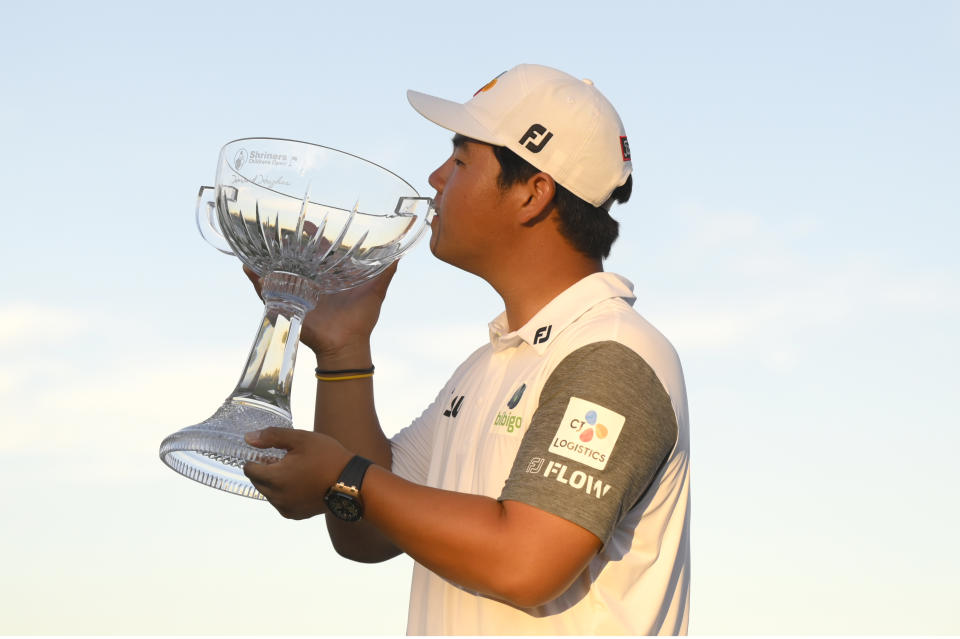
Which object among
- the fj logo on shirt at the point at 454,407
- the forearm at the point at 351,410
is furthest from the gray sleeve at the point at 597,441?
the forearm at the point at 351,410

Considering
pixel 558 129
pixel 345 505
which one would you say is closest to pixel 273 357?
pixel 345 505

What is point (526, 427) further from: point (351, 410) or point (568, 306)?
point (351, 410)

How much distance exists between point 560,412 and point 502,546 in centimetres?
37

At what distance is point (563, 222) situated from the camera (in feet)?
11.4

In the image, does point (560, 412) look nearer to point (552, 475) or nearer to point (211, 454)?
point (552, 475)

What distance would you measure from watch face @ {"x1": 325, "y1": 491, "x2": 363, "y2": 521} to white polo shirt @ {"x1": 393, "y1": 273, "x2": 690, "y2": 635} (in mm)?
363

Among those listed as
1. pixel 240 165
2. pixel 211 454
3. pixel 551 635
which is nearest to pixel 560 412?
pixel 551 635

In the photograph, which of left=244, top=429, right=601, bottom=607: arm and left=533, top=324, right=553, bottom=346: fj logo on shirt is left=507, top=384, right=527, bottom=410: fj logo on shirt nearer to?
left=533, top=324, right=553, bottom=346: fj logo on shirt

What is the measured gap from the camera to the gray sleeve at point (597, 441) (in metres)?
2.63

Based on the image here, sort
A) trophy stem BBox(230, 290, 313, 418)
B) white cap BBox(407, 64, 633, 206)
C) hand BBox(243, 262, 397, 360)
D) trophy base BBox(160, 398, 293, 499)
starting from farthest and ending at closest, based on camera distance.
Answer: hand BBox(243, 262, 397, 360), white cap BBox(407, 64, 633, 206), trophy stem BBox(230, 290, 313, 418), trophy base BBox(160, 398, 293, 499)

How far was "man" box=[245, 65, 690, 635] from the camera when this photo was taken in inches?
104

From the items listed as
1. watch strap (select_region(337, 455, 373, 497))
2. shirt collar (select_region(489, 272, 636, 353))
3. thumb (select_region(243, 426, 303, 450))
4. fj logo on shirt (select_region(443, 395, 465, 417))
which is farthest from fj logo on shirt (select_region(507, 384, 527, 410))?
thumb (select_region(243, 426, 303, 450))

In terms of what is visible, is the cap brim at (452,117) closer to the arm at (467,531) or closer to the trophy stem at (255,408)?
the trophy stem at (255,408)

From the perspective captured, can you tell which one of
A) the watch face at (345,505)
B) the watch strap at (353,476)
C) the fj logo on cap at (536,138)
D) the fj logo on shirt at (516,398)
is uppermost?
the fj logo on cap at (536,138)
